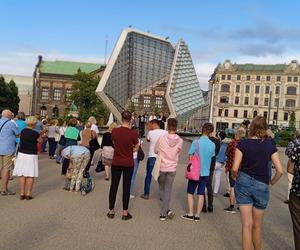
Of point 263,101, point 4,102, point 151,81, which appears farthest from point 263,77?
point 151,81

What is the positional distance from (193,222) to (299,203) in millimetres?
2995

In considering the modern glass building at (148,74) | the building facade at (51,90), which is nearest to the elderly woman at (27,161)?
the modern glass building at (148,74)

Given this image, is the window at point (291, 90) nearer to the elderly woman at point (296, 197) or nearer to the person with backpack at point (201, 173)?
the person with backpack at point (201, 173)

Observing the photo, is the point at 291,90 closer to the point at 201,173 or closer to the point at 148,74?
the point at 148,74

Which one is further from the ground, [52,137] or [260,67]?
[260,67]

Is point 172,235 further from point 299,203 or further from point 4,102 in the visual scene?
point 4,102

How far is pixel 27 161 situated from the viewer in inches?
342

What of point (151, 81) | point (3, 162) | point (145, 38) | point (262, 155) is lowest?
point (3, 162)

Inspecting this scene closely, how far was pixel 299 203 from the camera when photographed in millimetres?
4781

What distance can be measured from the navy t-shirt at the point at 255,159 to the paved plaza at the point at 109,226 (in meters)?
1.49

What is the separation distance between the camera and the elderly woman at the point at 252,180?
507 cm

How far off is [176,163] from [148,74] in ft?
119

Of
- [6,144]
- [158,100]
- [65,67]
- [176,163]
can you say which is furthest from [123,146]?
[65,67]

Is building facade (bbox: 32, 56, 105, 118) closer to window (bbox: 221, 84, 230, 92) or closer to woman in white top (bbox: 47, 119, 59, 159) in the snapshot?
window (bbox: 221, 84, 230, 92)
